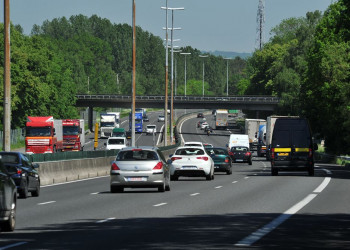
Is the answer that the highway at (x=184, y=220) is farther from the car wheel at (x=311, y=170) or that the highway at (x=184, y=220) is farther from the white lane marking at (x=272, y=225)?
the car wheel at (x=311, y=170)

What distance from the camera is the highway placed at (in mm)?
15055

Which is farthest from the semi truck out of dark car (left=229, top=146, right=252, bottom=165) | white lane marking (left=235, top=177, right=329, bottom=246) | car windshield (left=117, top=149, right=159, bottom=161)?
white lane marking (left=235, top=177, right=329, bottom=246)

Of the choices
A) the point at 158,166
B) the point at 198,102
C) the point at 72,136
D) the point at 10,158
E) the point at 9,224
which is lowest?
the point at 9,224

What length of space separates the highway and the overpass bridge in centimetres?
11628

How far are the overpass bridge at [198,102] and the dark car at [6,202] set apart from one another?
13210cm

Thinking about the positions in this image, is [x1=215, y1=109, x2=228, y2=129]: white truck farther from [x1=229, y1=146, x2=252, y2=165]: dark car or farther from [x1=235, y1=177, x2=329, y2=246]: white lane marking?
[x1=235, y1=177, x2=329, y2=246]: white lane marking

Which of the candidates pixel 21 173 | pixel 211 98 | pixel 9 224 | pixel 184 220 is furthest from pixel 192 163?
pixel 211 98

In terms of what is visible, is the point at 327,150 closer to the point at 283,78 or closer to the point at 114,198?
the point at 283,78

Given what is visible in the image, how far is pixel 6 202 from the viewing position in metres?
16.3

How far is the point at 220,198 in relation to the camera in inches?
1117

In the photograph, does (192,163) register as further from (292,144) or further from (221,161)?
(221,161)

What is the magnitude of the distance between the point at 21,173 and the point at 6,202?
39.5ft

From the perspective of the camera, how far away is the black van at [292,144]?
47.4 meters

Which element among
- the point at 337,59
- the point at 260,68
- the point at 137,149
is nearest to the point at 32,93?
the point at 337,59
